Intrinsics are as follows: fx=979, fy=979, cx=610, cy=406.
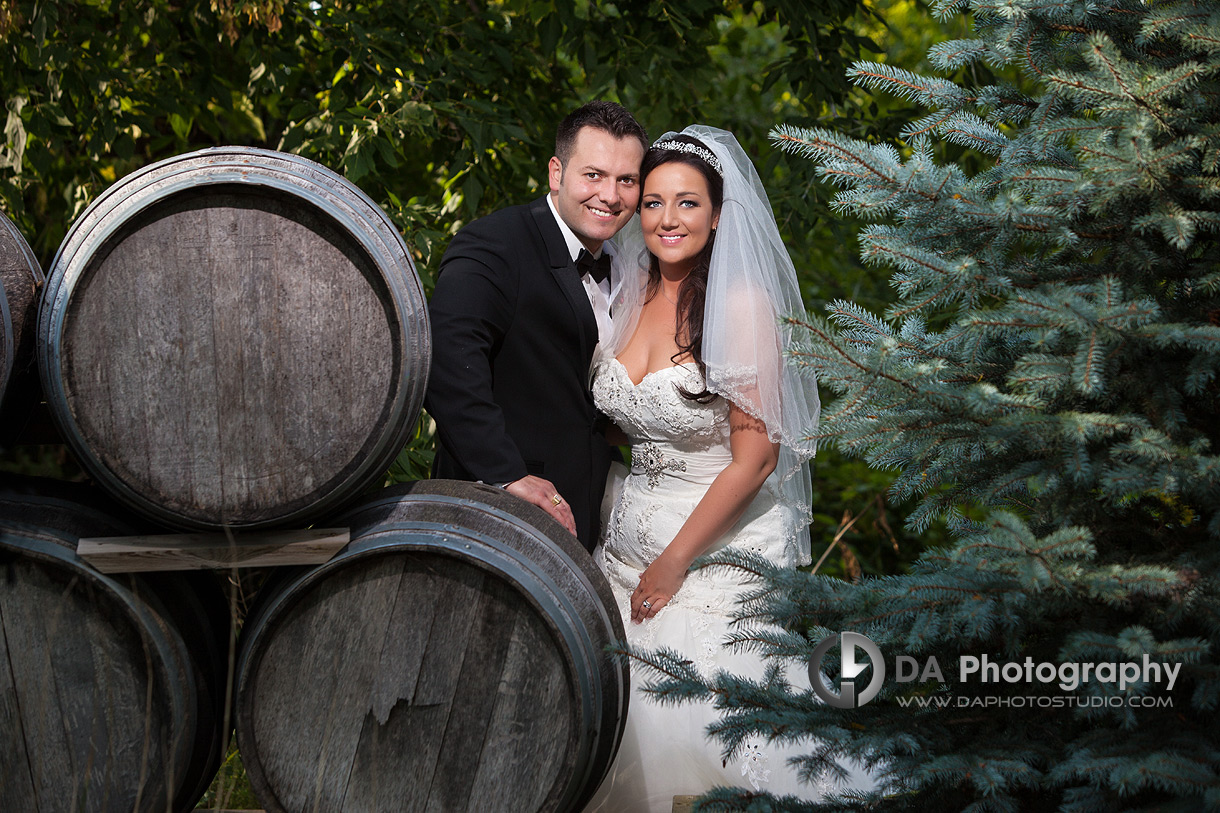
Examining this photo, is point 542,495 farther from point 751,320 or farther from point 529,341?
point 751,320

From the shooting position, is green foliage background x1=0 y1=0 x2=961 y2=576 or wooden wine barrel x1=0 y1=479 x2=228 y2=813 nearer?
wooden wine barrel x1=0 y1=479 x2=228 y2=813

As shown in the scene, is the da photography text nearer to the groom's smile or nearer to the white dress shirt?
the white dress shirt

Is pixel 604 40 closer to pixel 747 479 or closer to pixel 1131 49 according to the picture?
pixel 747 479

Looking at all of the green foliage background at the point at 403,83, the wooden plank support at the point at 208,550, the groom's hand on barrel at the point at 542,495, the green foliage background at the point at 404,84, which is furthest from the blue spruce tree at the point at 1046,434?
the green foliage background at the point at 403,83

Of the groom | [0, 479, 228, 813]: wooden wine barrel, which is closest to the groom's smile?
the groom

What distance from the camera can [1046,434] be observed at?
185 centimetres

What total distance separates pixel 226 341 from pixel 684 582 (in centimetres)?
154

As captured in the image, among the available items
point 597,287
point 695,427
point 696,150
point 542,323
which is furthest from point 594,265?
point 695,427

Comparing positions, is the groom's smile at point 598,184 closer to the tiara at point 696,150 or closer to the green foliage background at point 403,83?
the tiara at point 696,150

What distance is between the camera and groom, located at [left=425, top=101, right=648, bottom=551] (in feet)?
8.63

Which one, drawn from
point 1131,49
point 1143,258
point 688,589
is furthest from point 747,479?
point 1131,49

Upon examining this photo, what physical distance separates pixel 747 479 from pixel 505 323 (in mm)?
847

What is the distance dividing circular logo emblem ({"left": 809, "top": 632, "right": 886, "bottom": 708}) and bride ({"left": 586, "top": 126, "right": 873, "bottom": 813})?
0.61 m

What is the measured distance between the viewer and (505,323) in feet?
9.37
